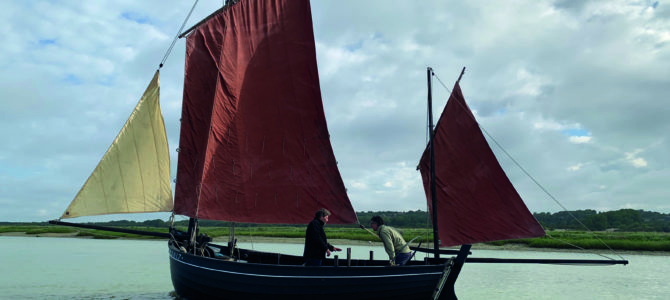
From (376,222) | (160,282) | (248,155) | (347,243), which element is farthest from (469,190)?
(347,243)

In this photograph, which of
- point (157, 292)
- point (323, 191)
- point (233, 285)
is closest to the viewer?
point (233, 285)

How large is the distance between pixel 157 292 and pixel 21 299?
5.24 meters

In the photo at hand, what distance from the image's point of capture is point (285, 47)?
2106 centimetres

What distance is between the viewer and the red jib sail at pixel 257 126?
784 inches

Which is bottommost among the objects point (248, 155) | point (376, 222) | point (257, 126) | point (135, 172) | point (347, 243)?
point (347, 243)

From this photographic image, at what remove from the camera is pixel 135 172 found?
2042 cm

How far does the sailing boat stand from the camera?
17297 millimetres

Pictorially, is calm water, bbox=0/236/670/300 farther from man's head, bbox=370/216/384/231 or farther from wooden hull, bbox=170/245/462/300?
man's head, bbox=370/216/384/231

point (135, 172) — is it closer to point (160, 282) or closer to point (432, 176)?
point (160, 282)

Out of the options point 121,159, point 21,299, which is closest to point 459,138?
point 121,159

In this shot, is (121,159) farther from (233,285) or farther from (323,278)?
(323,278)

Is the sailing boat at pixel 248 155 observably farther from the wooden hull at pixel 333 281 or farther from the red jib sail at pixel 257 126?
the wooden hull at pixel 333 281

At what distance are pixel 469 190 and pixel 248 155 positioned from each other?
26.6 ft

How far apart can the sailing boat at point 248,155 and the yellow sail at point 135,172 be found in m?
0.04
